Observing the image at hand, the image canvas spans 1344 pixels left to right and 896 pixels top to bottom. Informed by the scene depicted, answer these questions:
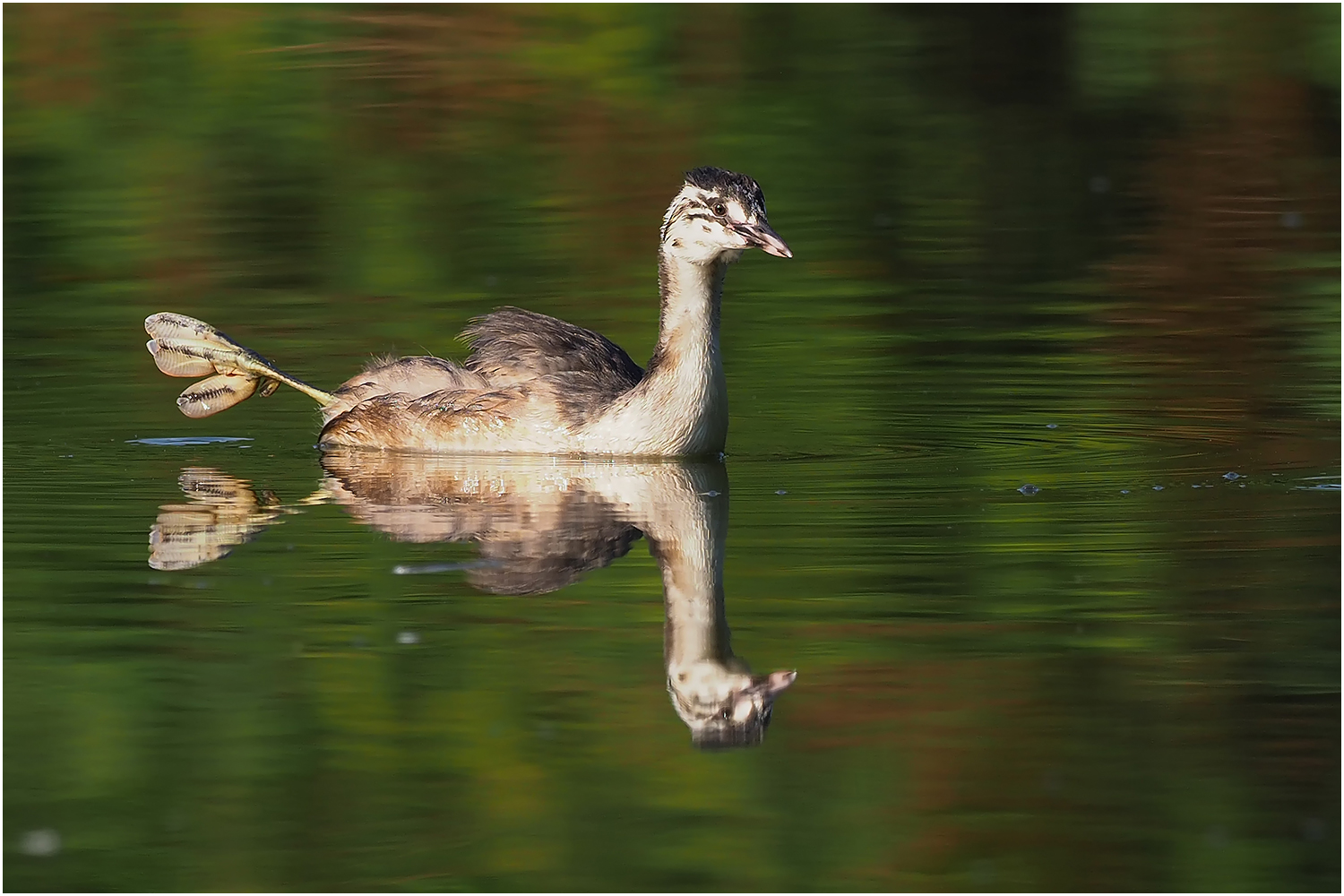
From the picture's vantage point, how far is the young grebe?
39.8 ft

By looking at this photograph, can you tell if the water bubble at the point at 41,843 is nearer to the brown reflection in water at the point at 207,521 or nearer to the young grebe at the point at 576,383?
the brown reflection in water at the point at 207,521

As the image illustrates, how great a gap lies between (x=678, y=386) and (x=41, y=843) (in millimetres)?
5737

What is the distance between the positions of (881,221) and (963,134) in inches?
155

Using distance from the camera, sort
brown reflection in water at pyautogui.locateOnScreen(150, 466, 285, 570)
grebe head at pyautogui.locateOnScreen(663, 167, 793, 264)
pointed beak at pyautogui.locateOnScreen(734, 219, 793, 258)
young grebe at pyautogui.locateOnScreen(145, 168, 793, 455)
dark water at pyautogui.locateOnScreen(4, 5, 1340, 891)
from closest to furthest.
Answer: dark water at pyautogui.locateOnScreen(4, 5, 1340, 891), brown reflection in water at pyautogui.locateOnScreen(150, 466, 285, 570), pointed beak at pyautogui.locateOnScreen(734, 219, 793, 258), grebe head at pyautogui.locateOnScreen(663, 167, 793, 264), young grebe at pyautogui.locateOnScreen(145, 168, 793, 455)

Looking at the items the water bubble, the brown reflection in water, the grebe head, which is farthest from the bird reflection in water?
the water bubble

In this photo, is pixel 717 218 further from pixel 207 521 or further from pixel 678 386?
pixel 207 521

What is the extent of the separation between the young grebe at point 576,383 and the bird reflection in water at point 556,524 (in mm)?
138

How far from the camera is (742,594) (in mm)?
9531

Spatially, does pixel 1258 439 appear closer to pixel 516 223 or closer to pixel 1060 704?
pixel 1060 704

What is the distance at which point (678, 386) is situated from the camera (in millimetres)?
12336

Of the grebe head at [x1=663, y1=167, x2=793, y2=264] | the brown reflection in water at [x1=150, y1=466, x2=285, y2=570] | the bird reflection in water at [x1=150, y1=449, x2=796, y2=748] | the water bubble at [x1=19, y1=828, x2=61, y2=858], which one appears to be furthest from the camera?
the grebe head at [x1=663, y1=167, x2=793, y2=264]

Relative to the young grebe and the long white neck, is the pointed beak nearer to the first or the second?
the young grebe

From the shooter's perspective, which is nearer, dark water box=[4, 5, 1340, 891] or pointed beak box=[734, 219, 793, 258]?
dark water box=[4, 5, 1340, 891]

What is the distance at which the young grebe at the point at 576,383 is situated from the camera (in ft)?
39.8
